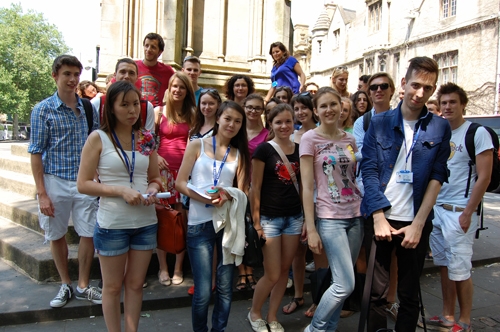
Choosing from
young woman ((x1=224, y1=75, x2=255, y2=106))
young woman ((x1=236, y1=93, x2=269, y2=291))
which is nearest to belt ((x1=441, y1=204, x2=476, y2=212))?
young woman ((x1=236, y1=93, x2=269, y2=291))

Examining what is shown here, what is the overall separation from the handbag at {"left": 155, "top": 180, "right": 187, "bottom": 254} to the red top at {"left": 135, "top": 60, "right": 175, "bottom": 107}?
2.40 metres

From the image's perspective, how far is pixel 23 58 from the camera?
43750 millimetres

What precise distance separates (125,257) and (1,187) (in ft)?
16.6

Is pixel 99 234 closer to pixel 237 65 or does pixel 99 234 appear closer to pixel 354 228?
Answer: pixel 354 228

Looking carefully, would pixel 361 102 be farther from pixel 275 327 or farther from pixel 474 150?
pixel 275 327

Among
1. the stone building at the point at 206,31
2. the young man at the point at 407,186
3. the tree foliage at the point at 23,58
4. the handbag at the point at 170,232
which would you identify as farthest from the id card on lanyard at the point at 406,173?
the tree foliage at the point at 23,58

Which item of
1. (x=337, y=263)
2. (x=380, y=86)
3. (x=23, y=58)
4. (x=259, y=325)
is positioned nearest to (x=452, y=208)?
(x=380, y=86)

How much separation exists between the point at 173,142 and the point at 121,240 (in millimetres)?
1769

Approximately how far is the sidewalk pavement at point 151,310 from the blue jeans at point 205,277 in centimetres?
58

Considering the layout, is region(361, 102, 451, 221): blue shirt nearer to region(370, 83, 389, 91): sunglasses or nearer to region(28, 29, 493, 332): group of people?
region(28, 29, 493, 332): group of people

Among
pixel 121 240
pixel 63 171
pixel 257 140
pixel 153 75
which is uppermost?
pixel 153 75

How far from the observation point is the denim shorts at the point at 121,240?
2.75m

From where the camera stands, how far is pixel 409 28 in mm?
29406

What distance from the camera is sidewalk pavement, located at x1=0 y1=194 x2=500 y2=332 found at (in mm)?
3539
